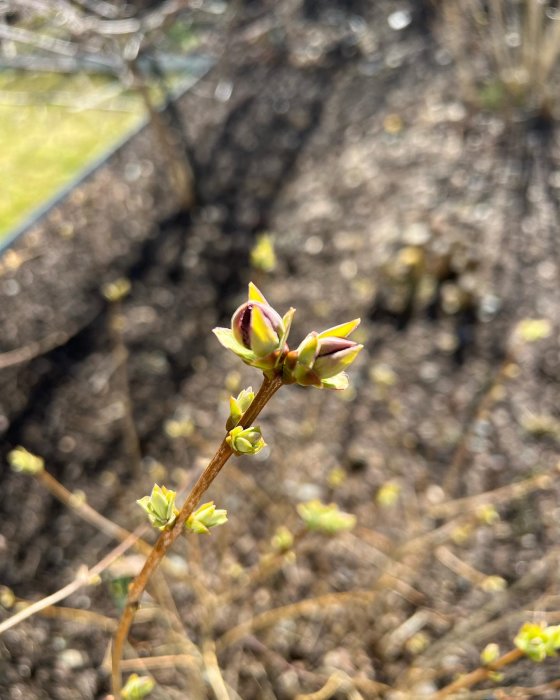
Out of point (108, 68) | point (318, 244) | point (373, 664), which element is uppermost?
point (108, 68)

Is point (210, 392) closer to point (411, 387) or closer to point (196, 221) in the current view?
point (411, 387)

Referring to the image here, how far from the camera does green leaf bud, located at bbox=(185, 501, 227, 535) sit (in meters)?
0.68

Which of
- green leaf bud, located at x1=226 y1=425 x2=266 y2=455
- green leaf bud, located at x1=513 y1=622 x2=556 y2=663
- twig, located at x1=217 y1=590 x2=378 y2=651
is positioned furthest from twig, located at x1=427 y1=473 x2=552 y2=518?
green leaf bud, located at x1=226 y1=425 x2=266 y2=455

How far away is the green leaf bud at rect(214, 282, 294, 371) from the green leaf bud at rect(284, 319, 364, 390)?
0.06ft

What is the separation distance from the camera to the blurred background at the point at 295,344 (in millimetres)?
1771

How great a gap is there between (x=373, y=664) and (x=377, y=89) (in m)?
3.02

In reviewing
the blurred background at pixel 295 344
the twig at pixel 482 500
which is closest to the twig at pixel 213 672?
the blurred background at pixel 295 344

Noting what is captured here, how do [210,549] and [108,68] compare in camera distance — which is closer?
[210,549]

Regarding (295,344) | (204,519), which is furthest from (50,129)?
(204,519)

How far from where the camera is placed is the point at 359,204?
10.0 ft

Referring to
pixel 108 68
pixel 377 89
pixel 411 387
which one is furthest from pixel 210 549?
pixel 108 68

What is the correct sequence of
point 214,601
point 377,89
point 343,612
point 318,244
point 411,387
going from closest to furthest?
point 214,601 < point 343,612 < point 411,387 < point 318,244 < point 377,89

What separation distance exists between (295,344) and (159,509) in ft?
6.39

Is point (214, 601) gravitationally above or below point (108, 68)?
below
